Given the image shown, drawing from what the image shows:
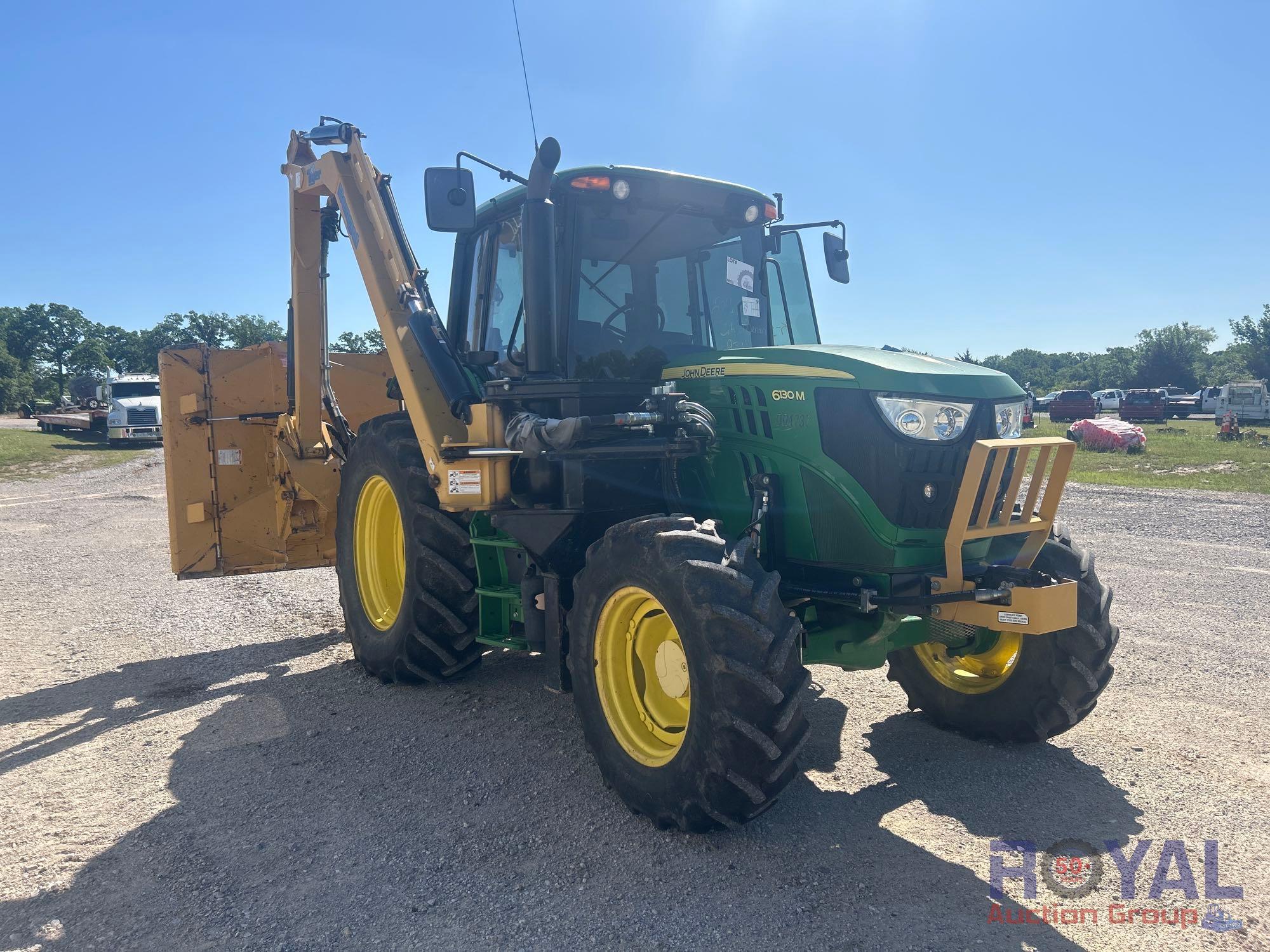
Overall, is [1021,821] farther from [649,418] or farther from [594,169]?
[594,169]

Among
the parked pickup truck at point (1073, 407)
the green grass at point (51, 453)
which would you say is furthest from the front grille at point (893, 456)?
the parked pickup truck at point (1073, 407)

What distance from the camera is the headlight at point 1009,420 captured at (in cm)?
409

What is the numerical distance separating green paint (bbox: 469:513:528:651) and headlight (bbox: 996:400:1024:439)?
2696mm

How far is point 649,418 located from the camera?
13.6 feet

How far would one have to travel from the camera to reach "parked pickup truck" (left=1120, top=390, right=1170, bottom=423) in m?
41.6

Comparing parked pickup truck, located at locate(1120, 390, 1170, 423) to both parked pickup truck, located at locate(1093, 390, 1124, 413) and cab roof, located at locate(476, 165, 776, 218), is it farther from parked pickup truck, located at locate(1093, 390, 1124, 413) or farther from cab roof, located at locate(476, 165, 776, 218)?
cab roof, located at locate(476, 165, 776, 218)

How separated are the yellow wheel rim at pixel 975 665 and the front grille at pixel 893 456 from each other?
3.22 feet

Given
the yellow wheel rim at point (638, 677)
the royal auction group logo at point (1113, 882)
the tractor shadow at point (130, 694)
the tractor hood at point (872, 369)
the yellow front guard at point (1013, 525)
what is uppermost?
the tractor hood at point (872, 369)

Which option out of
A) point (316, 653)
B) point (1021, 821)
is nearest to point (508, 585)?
point (316, 653)

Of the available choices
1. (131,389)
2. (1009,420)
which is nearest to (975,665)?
(1009,420)

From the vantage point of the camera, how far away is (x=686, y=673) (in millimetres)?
3781

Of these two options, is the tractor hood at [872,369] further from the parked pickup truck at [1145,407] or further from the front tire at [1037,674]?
the parked pickup truck at [1145,407]

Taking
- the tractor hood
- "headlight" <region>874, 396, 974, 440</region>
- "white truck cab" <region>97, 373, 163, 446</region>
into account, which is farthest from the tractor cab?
"white truck cab" <region>97, 373, 163, 446</region>

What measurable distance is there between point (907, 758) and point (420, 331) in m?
3.71
